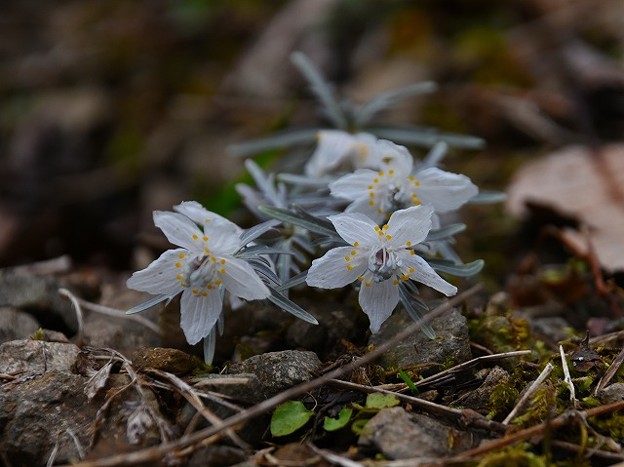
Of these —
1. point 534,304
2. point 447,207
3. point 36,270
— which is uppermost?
point 447,207

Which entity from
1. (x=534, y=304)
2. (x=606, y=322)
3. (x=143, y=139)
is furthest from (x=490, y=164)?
(x=143, y=139)

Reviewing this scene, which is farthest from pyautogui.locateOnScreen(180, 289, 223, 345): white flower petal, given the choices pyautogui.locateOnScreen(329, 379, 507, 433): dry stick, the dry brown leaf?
the dry brown leaf

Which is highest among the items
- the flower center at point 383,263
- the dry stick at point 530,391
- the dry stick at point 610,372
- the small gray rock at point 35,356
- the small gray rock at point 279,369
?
the flower center at point 383,263

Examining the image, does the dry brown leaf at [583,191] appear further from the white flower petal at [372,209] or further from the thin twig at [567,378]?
the white flower petal at [372,209]

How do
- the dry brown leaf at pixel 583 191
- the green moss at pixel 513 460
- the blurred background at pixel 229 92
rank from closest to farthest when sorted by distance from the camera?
the green moss at pixel 513 460, the dry brown leaf at pixel 583 191, the blurred background at pixel 229 92

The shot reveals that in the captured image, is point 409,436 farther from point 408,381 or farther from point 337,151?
point 337,151

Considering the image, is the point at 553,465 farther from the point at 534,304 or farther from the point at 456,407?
the point at 534,304

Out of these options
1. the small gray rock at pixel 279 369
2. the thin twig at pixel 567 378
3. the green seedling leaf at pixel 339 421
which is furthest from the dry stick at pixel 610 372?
the small gray rock at pixel 279 369
